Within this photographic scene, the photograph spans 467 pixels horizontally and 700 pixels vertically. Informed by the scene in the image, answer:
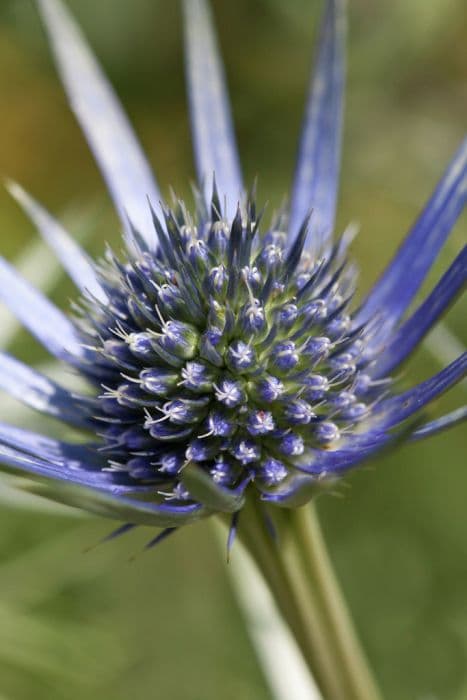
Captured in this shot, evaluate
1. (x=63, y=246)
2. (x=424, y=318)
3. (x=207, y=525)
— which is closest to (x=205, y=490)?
(x=424, y=318)

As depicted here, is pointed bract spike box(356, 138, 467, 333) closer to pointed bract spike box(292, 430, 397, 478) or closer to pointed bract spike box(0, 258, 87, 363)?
pointed bract spike box(292, 430, 397, 478)

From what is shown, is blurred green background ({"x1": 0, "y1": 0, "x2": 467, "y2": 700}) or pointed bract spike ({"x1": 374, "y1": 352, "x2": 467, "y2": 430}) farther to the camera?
blurred green background ({"x1": 0, "y1": 0, "x2": 467, "y2": 700})

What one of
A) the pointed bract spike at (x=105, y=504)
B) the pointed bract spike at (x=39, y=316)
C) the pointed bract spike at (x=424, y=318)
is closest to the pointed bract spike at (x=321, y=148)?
the pointed bract spike at (x=424, y=318)

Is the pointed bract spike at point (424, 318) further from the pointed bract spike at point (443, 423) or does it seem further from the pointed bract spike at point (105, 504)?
the pointed bract spike at point (105, 504)

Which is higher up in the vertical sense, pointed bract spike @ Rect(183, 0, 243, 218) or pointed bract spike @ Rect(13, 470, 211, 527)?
pointed bract spike @ Rect(183, 0, 243, 218)

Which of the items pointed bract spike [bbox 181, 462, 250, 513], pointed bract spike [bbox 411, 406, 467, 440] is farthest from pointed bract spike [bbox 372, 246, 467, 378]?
pointed bract spike [bbox 181, 462, 250, 513]

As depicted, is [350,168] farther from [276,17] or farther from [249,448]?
[249,448]

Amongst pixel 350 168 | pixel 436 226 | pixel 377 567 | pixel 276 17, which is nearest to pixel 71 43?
pixel 436 226
